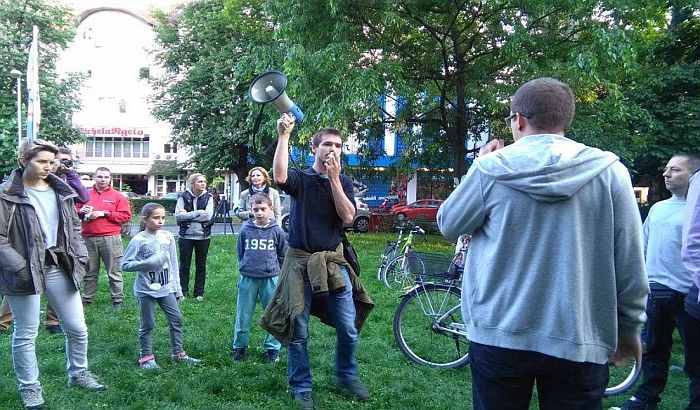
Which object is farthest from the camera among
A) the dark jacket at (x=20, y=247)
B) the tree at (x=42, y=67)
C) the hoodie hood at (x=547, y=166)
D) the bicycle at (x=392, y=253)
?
the tree at (x=42, y=67)

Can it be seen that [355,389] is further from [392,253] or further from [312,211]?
[392,253]

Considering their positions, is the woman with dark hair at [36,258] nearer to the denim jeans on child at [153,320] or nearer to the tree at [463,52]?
the denim jeans on child at [153,320]

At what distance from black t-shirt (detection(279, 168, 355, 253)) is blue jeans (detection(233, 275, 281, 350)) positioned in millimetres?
1304

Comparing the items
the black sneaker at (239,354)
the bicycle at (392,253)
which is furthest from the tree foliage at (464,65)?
the black sneaker at (239,354)

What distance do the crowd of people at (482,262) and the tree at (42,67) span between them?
17180 millimetres

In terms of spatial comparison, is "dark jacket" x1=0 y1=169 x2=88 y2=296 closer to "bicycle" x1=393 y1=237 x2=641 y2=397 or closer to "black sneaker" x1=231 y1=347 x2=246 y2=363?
"black sneaker" x1=231 y1=347 x2=246 y2=363

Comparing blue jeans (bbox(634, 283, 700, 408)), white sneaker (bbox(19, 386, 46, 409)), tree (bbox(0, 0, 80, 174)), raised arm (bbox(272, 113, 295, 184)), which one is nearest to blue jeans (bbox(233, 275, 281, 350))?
white sneaker (bbox(19, 386, 46, 409))

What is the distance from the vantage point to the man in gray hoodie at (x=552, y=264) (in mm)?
1879

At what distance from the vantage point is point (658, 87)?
15.8 meters

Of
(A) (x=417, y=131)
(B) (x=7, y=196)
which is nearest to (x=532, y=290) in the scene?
(B) (x=7, y=196)

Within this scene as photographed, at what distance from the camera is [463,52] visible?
13852 mm

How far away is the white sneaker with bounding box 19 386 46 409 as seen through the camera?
3883 millimetres

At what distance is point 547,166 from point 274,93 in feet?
7.19

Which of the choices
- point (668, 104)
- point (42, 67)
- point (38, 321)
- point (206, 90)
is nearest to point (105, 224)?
point (38, 321)
